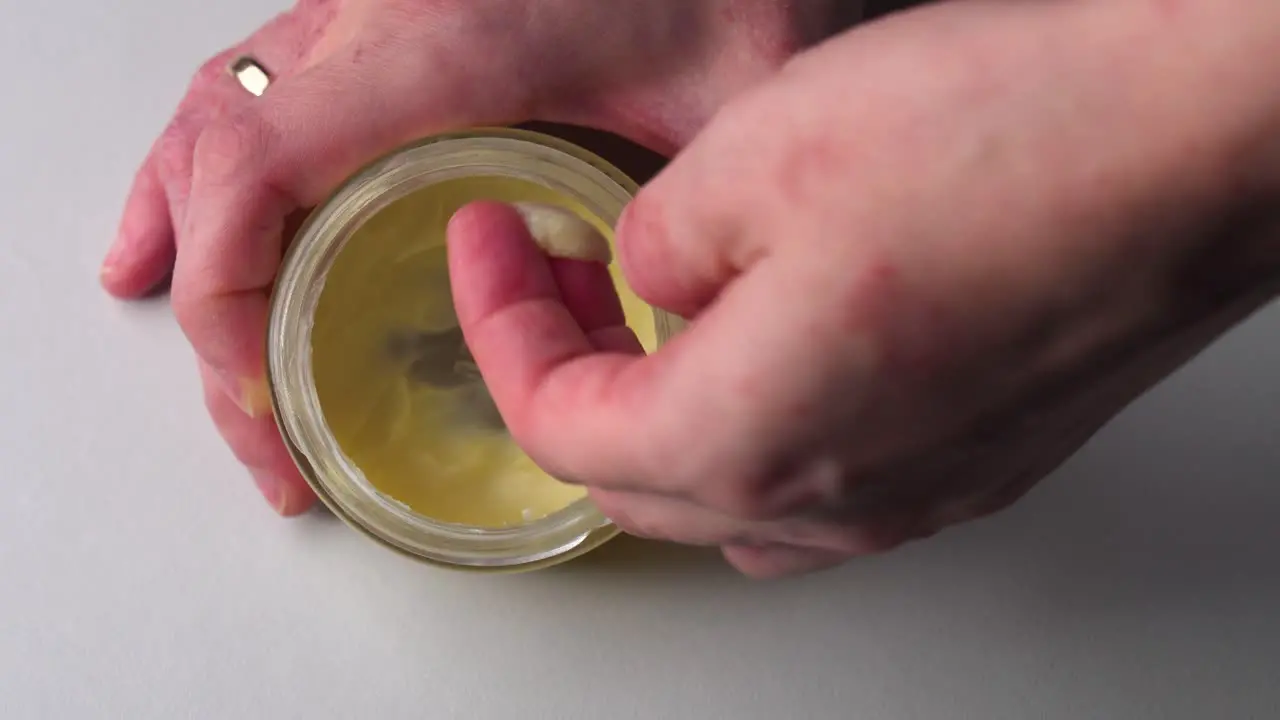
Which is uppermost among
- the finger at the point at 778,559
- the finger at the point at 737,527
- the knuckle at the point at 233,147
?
the knuckle at the point at 233,147

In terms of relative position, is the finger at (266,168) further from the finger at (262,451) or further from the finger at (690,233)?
the finger at (690,233)

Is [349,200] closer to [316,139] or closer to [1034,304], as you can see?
[316,139]

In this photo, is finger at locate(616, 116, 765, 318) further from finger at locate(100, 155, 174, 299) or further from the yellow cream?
finger at locate(100, 155, 174, 299)

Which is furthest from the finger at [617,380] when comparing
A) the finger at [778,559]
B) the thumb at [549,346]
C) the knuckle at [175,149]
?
the knuckle at [175,149]

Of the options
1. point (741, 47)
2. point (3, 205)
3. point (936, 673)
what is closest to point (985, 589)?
point (936, 673)

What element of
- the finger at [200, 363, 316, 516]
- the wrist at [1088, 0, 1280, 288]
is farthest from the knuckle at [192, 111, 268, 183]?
the wrist at [1088, 0, 1280, 288]
